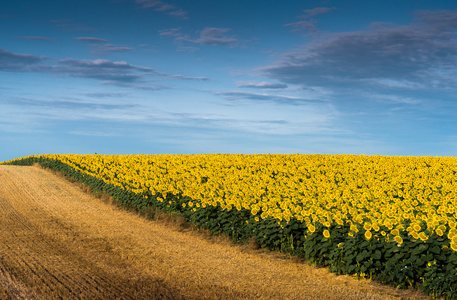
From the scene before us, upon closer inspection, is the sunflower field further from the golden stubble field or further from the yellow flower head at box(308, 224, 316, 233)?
the golden stubble field

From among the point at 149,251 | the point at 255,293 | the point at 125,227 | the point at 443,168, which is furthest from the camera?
the point at 443,168

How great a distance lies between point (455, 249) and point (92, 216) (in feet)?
43.9

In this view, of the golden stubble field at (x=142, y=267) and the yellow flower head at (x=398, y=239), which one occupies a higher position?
the yellow flower head at (x=398, y=239)

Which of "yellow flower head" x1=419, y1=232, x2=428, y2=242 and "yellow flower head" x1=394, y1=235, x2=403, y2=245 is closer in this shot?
"yellow flower head" x1=419, y1=232, x2=428, y2=242

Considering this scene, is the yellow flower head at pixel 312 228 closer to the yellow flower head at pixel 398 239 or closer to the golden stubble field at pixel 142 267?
the golden stubble field at pixel 142 267

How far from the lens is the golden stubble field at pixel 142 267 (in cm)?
863

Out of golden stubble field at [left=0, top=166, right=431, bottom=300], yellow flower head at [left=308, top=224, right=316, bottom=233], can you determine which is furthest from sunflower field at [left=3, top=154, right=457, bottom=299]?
golden stubble field at [left=0, top=166, right=431, bottom=300]

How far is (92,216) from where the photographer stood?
17.1 metres

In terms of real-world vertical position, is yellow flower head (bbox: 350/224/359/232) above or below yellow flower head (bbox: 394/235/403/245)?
above

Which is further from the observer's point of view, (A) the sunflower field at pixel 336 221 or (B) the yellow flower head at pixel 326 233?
(B) the yellow flower head at pixel 326 233

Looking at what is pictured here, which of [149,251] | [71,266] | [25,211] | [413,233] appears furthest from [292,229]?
[25,211]

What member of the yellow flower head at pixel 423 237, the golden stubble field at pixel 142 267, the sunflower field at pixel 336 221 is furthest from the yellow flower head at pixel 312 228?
the yellow flower head at pixel 423 237

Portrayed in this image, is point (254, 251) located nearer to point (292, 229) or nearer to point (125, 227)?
point (292, 229)

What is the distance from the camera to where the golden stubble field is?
8.63 meters
